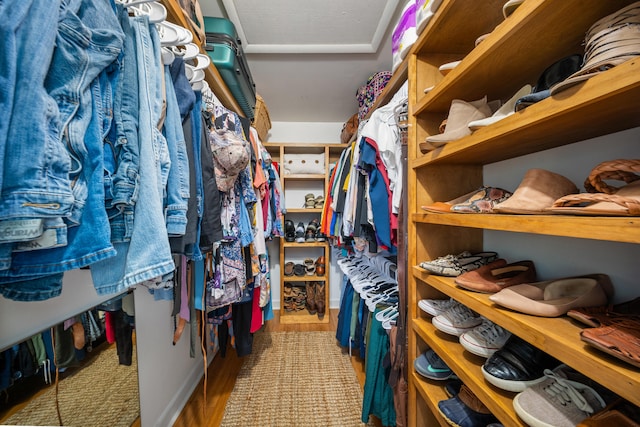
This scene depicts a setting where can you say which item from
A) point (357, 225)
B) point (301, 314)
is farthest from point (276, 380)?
point (357, 225)

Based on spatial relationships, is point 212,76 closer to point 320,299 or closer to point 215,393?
point 215,393

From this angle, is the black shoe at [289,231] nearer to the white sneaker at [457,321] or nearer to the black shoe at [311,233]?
the black shoe at [311,233]

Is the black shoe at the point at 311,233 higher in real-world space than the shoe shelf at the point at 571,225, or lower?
lower

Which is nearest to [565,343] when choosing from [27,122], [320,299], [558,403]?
[558,403]

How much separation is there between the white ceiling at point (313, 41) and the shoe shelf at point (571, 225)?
3.91 feet

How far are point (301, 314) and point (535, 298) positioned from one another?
212cm

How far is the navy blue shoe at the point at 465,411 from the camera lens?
0.61 m

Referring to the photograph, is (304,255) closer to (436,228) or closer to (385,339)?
(385,339)

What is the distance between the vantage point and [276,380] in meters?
1.48

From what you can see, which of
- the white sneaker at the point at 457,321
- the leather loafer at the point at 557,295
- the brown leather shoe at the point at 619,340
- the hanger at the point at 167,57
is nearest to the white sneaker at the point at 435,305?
the white sneaker at the point at 457,321

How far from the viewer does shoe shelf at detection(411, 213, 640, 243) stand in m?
0.30

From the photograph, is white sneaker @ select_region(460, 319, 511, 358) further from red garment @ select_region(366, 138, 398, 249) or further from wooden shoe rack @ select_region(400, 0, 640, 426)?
red garment @ select_region(366, 138, 398, 249)

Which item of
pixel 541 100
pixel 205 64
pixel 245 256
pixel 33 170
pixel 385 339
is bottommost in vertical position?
pixel 385 339

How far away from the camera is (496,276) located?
0.72 metres
